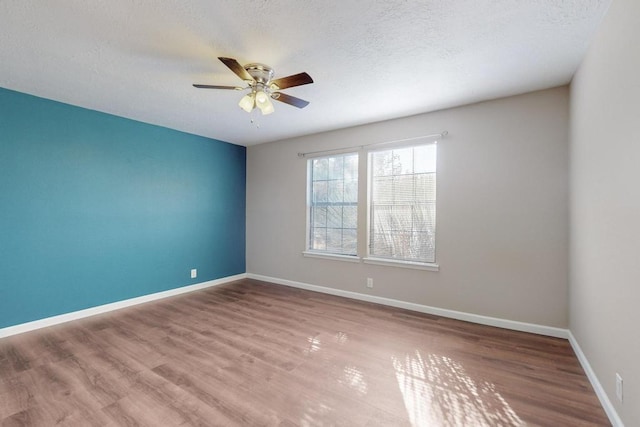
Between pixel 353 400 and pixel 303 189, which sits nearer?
pixel 353 400

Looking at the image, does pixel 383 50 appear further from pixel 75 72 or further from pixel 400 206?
pixel 75 72

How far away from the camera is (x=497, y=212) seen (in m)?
3.05

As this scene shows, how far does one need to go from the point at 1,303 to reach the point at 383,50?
431 centimetres

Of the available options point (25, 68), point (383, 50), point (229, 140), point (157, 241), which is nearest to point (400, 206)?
point (383, 50)

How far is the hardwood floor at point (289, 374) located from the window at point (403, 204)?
883mm

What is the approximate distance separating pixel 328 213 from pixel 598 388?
3.33m

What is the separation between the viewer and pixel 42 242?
3070 mm

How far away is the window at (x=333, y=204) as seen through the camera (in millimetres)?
4211

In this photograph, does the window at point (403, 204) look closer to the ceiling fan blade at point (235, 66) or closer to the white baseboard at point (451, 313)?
the white baseboard at point (451, 313)

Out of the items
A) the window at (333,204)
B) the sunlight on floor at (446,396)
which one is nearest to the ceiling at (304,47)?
the window at (333,204)

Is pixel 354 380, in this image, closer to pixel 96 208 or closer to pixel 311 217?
pixel 311 217

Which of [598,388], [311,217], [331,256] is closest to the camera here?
[598,388]

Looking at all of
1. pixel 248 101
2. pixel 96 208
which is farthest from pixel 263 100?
pixel 96 208

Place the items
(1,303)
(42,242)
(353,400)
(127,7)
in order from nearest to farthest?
(127,7), (353,400), (1,303), (42,242)
